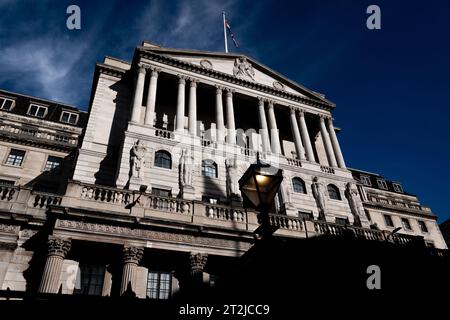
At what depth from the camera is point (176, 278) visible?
667 inches

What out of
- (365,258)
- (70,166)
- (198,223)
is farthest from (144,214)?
(70,166)

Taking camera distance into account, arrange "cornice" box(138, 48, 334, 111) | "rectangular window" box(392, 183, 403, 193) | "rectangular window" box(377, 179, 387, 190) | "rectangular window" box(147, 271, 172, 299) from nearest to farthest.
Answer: "rectangular window" box(147, 271, 172, 299)
"cornice" box(138, 48, 334, 111)
"rectangular window" box(377, 179, 387, 190)
"rectangular window" box(392, 183, 403, 193)

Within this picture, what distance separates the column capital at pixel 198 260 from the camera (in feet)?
52.9

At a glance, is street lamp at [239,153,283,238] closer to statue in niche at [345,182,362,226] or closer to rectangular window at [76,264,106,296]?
rectangular window at [76,264,106,296]

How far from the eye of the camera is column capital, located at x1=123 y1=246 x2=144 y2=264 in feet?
50.4

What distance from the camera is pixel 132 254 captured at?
1548 cm

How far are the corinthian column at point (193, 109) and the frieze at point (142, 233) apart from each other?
1240cm

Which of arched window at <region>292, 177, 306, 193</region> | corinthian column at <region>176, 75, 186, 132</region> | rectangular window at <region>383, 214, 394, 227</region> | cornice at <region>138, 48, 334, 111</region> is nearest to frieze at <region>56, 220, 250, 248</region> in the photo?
arched window at <region>292, 177, 306, 193</region>

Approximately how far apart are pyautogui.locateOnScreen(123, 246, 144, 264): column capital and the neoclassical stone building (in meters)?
0.05

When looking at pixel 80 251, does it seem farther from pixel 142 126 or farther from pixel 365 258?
pixel 365 258

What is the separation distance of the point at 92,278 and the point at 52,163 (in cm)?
1992

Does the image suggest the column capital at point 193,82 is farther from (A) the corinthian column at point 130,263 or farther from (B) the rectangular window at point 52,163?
(A) the corinthian column at point 130,263
